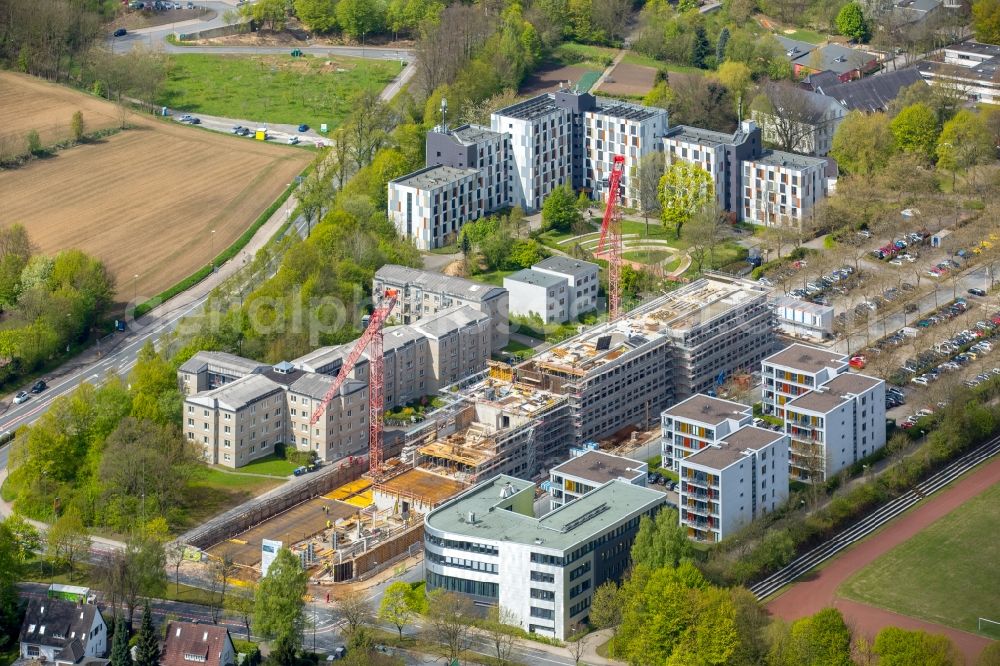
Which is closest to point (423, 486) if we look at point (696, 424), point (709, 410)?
point (696, 424)

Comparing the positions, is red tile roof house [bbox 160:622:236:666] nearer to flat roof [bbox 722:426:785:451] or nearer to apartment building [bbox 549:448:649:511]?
apartment building [bbox 549:448:649:511]

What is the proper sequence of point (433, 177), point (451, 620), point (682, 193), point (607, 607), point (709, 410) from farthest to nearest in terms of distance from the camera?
point (682, 193), point (433, 177), point (709, 410), point (607, 607), point (451, 620)

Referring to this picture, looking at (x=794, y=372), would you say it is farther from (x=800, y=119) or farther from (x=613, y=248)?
(x=800, y=119)

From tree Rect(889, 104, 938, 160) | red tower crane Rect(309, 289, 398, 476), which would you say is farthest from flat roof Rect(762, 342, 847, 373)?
tree Rect(889, 104, 938, 160)

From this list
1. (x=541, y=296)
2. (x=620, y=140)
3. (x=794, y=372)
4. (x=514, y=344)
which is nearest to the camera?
(x=794, y=372)

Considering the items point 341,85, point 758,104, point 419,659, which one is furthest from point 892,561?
point 341,85

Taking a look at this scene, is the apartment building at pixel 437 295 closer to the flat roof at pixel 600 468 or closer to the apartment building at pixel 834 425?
the flat roof at pixel 600 468
